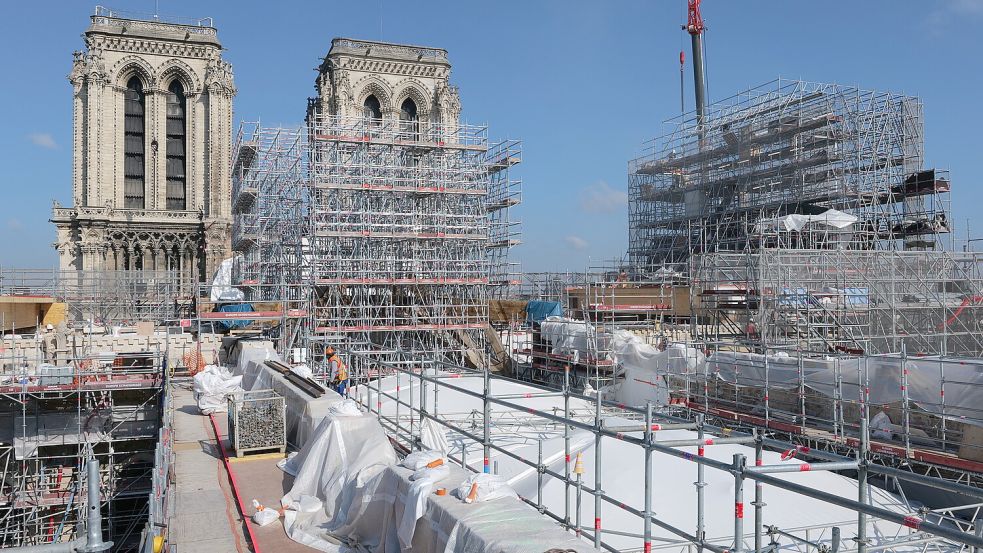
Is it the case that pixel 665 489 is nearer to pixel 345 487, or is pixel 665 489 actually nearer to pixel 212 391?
pixel 345 487

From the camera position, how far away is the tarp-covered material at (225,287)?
3425cm

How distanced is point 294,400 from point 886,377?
400 inches

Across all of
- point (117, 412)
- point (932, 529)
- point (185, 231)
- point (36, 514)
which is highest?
point (185, 231)

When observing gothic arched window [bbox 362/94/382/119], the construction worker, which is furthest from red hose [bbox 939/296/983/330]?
gothic arched window [bbox 362/94/382/119]

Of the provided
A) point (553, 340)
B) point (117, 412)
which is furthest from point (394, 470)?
point (553, 340)

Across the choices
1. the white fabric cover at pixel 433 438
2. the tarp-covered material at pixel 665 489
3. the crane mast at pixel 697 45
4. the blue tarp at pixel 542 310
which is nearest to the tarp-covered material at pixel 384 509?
the white fabric cover at pixel 433 438

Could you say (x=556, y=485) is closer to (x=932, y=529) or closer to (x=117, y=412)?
(x=932, y=529)

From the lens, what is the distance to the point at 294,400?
1267cm

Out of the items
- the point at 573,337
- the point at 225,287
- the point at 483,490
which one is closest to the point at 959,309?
the point at 573,337

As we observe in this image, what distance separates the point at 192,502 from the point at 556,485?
4.50 meters

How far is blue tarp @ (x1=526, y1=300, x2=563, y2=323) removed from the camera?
32.3 m

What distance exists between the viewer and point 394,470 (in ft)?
25.4

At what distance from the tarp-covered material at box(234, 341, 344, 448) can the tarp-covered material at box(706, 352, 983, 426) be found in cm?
871

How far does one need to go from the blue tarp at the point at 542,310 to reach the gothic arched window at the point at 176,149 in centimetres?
2306
